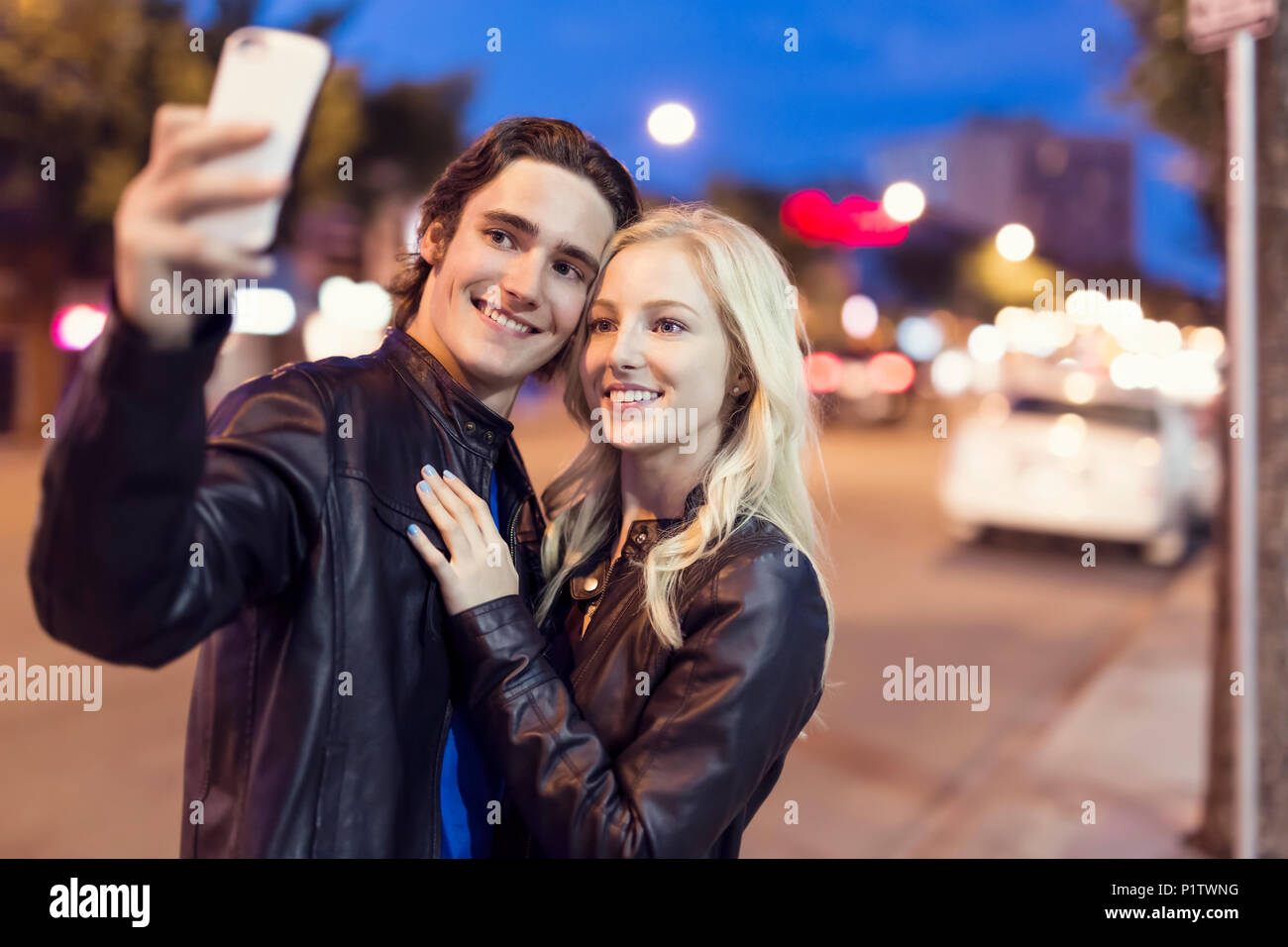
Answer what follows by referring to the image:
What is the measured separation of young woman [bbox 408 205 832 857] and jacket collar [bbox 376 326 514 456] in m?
0.12

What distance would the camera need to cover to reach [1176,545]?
1080 cm

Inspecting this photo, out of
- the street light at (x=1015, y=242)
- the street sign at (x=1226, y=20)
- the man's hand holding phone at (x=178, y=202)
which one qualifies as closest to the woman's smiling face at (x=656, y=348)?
the man's hand holding phone at (x=178, y=202)

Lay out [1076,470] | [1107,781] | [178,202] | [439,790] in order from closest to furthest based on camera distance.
A: [178,202]
[439,790]
[1107,781]
[1076,470]

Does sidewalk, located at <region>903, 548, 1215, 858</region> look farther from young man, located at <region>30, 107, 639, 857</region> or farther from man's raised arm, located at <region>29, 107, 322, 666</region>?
man's raised arm, located at <region>29, 107, 322, 666</region>

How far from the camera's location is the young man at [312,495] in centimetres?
112

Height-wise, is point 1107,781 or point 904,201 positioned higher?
point 904,201

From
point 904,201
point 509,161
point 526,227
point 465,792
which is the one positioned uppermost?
point 904,201

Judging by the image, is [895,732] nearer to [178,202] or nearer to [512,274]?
[512,274]

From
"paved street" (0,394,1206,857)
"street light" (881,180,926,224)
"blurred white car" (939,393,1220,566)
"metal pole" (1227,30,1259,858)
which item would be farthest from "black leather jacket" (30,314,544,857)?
"blurred white car" (939,393,1220,566)

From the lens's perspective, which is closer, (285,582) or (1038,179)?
(285,582)

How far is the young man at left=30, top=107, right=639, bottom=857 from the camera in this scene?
112 cm

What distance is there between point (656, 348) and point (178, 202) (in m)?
0.99

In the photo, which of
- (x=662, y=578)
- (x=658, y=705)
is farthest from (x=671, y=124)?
(x=658, y=705)

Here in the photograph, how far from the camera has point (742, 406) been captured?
2078 mm
